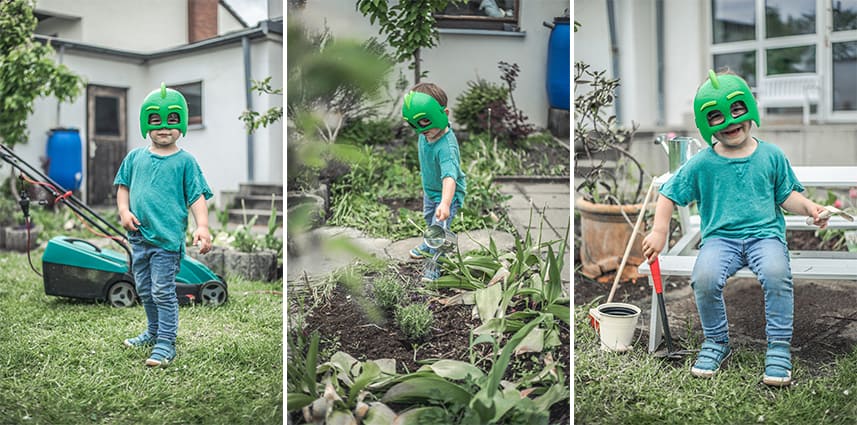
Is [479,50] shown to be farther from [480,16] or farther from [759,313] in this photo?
[759,313]

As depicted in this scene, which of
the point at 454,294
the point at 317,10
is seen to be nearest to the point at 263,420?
the point at 454,294

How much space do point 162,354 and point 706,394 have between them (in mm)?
2278

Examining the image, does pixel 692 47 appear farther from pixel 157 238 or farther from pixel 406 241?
pixel 157 238

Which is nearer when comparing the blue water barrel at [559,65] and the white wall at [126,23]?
the blue water barrel at [559,65]

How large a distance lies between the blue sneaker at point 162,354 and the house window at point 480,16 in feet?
5.98

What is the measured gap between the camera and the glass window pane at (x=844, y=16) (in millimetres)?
5824

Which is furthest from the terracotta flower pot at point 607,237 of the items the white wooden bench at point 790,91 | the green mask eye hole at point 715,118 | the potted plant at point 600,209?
the white wooden bench at point 790,91

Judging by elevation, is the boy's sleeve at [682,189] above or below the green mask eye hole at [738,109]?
below

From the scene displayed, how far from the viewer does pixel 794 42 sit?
6.44m

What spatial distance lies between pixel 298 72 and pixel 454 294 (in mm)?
1078

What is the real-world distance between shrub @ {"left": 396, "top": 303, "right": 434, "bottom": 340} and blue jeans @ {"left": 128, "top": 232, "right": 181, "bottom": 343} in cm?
109

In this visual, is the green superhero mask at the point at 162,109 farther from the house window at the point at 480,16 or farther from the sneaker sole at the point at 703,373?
the sneaker sole at the point at 703,373

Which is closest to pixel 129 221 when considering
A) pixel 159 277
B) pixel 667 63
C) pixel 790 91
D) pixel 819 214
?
pixel 159 277

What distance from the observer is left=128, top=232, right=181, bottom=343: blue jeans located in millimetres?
3107
